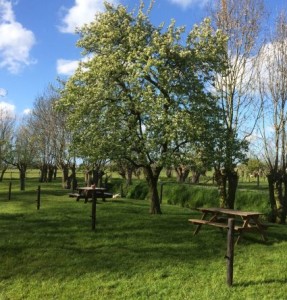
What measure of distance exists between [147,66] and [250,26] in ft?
22.9

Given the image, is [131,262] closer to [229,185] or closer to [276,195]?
[229,185]

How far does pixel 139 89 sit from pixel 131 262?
8.42 meters

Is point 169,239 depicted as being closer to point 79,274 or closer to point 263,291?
point 79,274

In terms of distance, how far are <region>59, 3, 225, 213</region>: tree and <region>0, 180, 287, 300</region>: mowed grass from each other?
139 inches

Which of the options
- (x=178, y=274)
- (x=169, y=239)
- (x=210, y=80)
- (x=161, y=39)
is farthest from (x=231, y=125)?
(x=178, y=274)

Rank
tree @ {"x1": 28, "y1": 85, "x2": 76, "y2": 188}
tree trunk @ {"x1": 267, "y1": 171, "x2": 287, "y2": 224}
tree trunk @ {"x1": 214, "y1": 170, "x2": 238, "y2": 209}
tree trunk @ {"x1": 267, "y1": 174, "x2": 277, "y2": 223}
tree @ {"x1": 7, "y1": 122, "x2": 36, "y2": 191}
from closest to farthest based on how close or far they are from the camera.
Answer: tree trunk @ {"x1": 214, "y1": 170, "x2": 238, "y2": 209}
tree trunk @ {"x1": 267, "y1": 171, "x2": 287, "y2": 224}
tree trunk @ {"x1": 267, "y1": 174, "x2": 277, "y2": 223}
tree @ {"x1": 28, "y1": 85, "x2": 76, "y2": 188}
tree @ {"x1": 7, "y1": 122, "x2": 36, "y2": 191}

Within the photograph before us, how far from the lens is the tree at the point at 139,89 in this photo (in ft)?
52.0

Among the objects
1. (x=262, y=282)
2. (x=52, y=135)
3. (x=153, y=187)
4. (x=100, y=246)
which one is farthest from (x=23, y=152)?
(x=262, y=282)

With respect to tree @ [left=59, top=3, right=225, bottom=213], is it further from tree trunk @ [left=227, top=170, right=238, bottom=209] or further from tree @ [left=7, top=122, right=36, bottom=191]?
tree @ [left=7, top=122, right=36, bottom=191]

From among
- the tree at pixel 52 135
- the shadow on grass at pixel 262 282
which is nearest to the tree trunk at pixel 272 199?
the shadow on grass at pixel 262 282

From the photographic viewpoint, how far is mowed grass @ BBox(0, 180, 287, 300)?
785 cm

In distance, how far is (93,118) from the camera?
56.4 ft

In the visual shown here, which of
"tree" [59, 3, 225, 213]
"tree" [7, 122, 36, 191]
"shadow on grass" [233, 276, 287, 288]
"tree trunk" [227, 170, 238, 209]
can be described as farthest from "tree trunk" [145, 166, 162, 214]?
"tree" [7, 122, 36, 191]

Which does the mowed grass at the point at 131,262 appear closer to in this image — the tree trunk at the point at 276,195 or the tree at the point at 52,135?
the tree trunk at the point at 276,195
